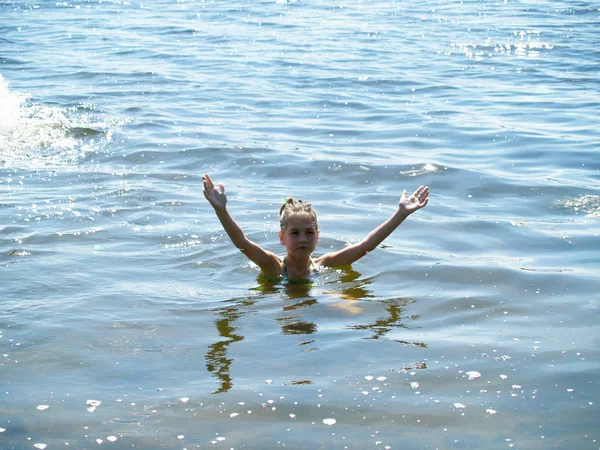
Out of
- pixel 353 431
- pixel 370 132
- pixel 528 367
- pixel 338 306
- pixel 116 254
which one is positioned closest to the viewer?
pixel 353 431

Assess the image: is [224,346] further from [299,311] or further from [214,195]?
[214,195]

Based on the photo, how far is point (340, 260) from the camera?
705 cm

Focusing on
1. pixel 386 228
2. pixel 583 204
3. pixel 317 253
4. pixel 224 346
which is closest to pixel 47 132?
pixel 317 253

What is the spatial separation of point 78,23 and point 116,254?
19643mm

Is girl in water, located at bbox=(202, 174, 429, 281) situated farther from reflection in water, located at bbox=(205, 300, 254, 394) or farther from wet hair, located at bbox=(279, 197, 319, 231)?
reflection in water, located at bbox=(205, 300, 254, 394)

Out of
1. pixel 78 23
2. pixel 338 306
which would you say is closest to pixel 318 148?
pixel 338 306

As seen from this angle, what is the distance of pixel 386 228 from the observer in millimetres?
6695

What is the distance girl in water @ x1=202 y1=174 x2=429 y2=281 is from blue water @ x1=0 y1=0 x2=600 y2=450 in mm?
180

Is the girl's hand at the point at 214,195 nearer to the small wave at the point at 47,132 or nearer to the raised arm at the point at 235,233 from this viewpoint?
the raised arm at the point at 235,233

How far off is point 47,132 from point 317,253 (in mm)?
6081

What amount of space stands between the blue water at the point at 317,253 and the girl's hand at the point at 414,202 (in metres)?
0.55

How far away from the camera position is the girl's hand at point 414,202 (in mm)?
6641

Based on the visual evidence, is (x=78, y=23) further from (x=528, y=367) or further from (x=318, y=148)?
(x=528, y=367)

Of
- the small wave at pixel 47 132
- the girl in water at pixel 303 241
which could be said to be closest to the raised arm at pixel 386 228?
the girl in water at pixel 303 241
